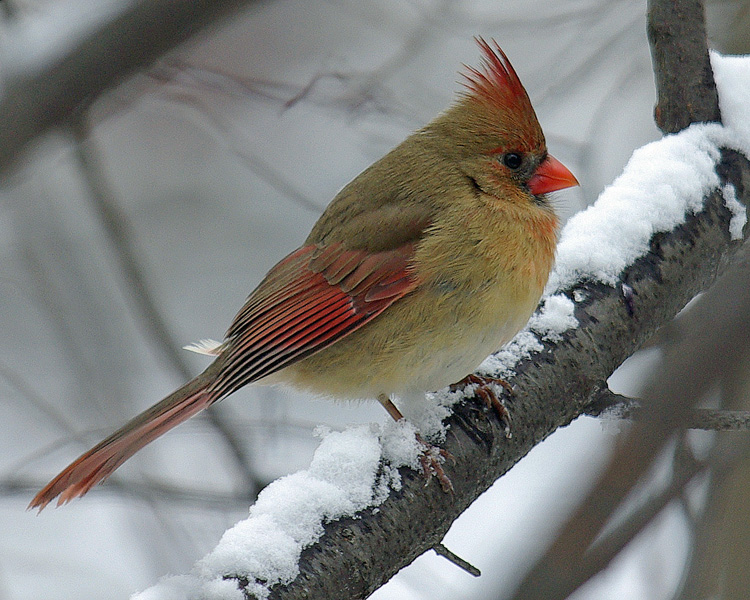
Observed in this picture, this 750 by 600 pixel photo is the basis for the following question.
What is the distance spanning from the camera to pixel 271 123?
5.70 meters

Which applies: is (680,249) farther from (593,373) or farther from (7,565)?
(7,565)

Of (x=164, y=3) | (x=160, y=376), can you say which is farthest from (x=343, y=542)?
(x=160, y=376)

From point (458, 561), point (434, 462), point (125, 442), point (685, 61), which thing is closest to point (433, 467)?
point (434, 462)

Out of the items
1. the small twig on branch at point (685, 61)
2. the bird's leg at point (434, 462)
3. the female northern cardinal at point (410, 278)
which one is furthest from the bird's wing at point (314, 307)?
the small twig on branch at point (685, 61)

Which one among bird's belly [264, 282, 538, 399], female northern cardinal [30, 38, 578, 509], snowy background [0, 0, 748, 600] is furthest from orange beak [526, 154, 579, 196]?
bird's belly [264, 282, 538, 399]

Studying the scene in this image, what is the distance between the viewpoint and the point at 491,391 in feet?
7.20

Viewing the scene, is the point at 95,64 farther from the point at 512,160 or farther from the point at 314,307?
the point at 512,160

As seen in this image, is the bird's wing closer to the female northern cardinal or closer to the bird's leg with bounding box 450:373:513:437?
the female northern cardinal

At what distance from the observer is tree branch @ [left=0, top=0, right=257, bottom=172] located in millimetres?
1974

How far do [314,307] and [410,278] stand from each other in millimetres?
280

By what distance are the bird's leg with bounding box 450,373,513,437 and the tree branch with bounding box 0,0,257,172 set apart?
1.06 m

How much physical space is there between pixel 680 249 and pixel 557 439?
165 centimetres

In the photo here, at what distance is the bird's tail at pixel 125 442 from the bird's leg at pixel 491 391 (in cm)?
64

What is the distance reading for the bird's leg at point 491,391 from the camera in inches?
85.0
